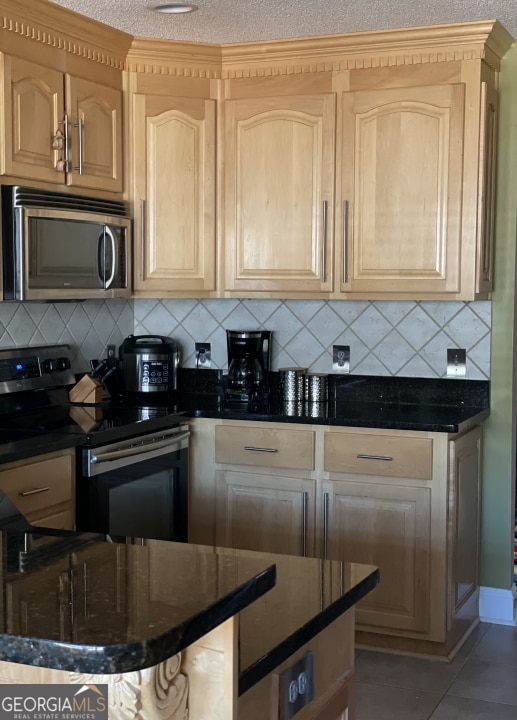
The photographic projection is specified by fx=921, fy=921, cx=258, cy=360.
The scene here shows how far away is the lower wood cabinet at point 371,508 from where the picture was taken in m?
3.39

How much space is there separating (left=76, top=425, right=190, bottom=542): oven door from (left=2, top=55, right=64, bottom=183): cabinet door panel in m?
1.00

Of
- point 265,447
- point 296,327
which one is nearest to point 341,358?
point 296,327

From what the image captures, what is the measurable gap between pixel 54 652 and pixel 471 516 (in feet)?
9.56

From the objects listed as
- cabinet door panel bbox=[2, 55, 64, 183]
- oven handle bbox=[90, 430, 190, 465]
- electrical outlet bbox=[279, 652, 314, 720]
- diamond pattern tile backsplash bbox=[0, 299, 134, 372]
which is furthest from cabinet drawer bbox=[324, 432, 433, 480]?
electrical outlet bbox=[279, 652, 314, 720]

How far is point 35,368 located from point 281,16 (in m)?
1.64

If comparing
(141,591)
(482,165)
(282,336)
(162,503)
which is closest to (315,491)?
(162,503)

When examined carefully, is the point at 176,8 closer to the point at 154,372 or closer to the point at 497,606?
the point at 154,372

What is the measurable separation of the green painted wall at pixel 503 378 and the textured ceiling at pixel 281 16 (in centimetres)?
37

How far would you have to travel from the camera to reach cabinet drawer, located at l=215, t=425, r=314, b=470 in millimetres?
3535

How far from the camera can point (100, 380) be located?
3.96 metres

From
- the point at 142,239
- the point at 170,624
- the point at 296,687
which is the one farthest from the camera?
the point at 142,239

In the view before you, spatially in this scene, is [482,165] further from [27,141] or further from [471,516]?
[27,141]

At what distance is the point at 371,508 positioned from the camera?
3469 millimetres

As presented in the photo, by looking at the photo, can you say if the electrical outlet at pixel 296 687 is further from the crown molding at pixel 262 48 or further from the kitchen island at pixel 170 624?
the crown molding at pixel 262 48
